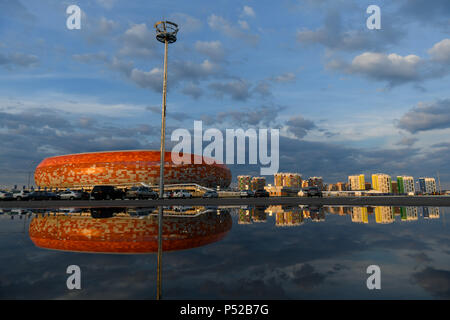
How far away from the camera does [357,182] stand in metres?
162

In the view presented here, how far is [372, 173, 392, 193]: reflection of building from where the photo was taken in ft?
477

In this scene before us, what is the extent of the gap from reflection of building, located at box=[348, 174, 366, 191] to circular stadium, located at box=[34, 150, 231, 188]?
3922 inches

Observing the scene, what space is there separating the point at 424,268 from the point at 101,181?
110610mm

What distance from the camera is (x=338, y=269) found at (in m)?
4.19

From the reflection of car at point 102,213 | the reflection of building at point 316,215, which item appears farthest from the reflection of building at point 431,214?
the reflection of car at point 102,213

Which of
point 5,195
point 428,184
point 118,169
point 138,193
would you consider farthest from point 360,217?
point 428,184

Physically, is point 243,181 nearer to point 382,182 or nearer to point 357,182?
point 357,182

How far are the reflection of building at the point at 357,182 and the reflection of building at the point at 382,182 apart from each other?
8.47 m

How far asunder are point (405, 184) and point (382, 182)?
28.6 metres

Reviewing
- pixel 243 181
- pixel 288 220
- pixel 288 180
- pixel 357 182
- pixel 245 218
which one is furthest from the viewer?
pixel 243 181

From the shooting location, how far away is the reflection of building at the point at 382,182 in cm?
14538

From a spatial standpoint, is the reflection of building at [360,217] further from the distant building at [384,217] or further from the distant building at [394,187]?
the distant building at [394,187]
